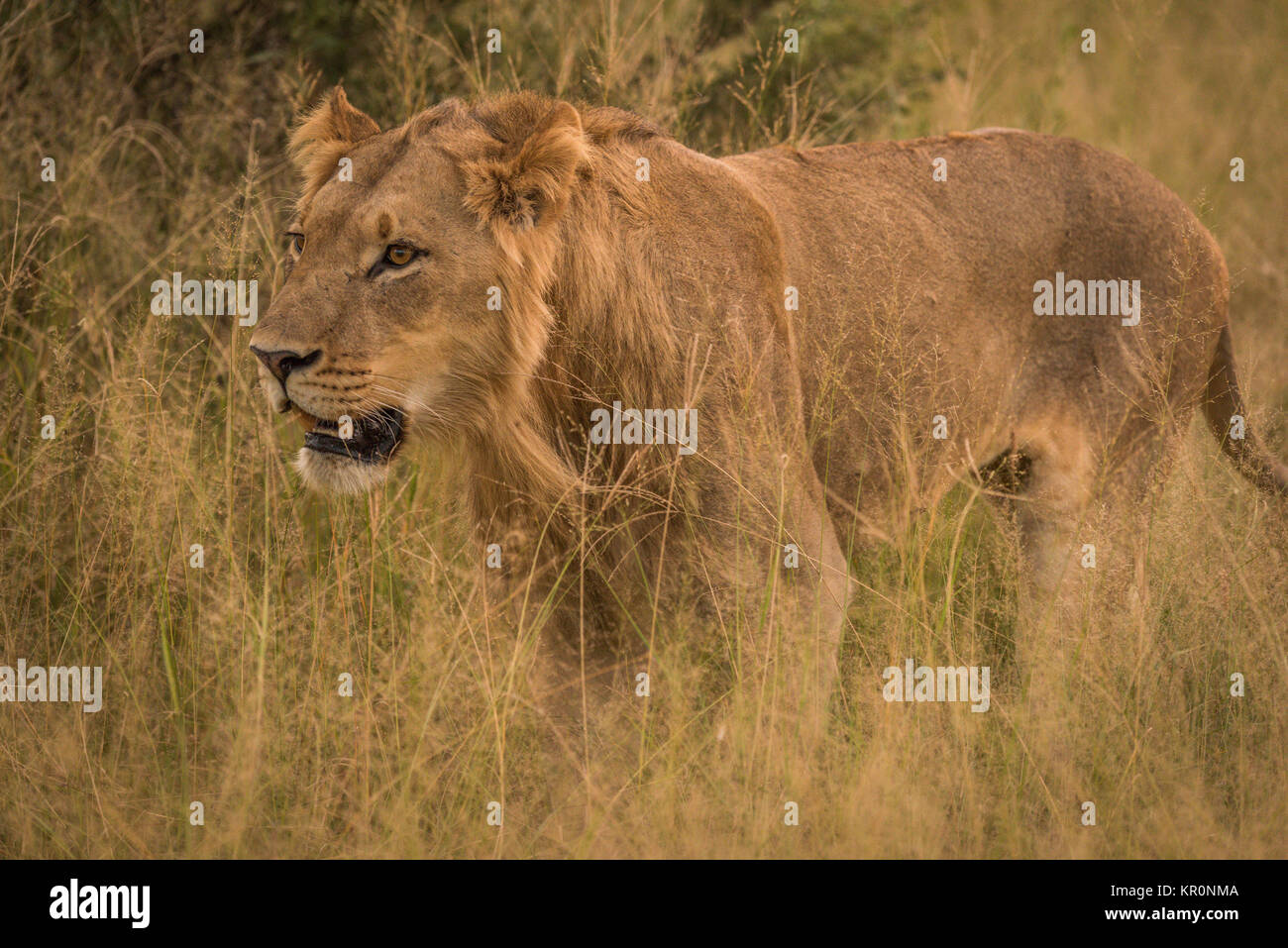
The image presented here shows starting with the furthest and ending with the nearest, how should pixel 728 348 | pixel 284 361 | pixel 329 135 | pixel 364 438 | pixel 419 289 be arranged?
pixel 329 135 → pixel 728 348 → pixel 364 438 → pixel 419 289 → pixel 284 361

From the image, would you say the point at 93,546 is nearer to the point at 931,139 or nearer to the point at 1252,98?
the point at 931,139

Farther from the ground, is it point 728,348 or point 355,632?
point 728,348

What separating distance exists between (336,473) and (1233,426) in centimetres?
310

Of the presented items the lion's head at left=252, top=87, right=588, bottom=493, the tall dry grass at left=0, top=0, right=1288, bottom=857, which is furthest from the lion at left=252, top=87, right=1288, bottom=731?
the tall dry grass at left=0, top=0, right=1288, bottom=857

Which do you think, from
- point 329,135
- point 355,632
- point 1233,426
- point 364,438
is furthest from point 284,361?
point 1233,426

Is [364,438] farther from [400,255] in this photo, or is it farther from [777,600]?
[777,600]

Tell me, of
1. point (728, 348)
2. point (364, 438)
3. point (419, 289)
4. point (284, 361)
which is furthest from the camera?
point (728, 348)

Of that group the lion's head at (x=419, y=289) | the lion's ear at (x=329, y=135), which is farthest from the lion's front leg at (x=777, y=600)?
the lion's ear at (x=329, y=135)

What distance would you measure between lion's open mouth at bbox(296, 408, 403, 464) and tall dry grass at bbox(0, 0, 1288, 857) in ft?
1.51

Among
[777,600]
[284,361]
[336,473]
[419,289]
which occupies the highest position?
[419,289]

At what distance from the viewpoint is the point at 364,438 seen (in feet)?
12.6

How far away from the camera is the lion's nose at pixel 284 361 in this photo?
11.9 ft

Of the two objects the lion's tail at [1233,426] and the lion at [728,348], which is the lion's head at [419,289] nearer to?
the lion at [728,348]
